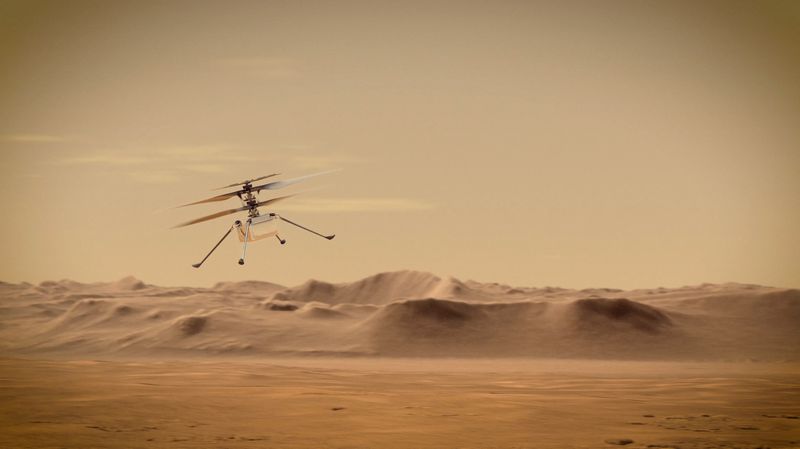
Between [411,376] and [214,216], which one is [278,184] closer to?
[214,216]

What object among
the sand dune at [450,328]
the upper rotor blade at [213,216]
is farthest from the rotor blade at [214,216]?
the sand dune at [450,328]

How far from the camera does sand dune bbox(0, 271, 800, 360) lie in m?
91.8

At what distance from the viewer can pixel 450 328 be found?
9662cm

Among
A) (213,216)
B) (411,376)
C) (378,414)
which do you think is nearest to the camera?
(213,216)

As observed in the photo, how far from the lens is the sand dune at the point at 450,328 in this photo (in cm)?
9181

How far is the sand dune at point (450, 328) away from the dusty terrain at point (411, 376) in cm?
27

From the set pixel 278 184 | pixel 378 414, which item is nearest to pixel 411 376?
pixel 378 414

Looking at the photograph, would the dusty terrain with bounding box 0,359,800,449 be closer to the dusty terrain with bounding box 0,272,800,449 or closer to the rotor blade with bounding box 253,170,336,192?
the dusty terrain with bounding box 0,272,800,449

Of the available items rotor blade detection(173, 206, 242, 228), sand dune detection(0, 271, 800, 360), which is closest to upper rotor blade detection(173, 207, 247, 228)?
rotor blade detection(173, 206, 242, 228)

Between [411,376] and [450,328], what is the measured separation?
4549 centimetres

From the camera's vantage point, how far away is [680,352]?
3543 inches

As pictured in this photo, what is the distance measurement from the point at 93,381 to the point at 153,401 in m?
10.4

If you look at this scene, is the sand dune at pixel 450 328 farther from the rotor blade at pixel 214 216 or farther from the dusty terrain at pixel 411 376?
the rotor blade at pixel 214 216

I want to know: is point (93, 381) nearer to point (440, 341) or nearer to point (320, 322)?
point (440, 341)
